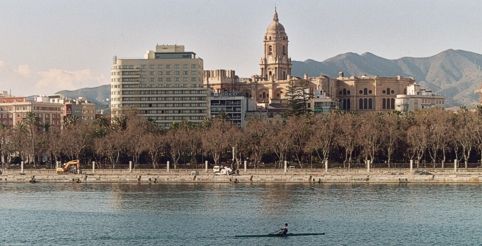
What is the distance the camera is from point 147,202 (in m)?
90.0

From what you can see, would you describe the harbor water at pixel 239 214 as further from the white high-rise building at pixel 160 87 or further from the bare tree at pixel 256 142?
the white high-rise building at pixel 160 87

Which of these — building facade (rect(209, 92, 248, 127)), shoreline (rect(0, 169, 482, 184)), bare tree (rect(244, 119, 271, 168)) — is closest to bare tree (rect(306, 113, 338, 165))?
shoreline (rect(0, 169, 482, 184))

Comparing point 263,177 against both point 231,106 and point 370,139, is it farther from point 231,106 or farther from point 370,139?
point 231,106

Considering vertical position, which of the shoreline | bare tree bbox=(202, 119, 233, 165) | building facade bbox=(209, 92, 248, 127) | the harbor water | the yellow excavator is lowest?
the harbor water

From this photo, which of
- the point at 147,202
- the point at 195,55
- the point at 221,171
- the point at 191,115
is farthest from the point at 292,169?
the point at 195,55

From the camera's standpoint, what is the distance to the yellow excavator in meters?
121

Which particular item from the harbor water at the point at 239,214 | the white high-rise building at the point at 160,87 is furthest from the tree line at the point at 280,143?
the white high-rise building at the point at 160,87

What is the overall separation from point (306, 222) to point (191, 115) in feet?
328

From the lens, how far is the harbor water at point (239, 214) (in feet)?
215

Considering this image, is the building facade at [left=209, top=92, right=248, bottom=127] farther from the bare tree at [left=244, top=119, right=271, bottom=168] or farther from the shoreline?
the shoreline

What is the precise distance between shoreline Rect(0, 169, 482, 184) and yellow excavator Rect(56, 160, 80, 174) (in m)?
1.07

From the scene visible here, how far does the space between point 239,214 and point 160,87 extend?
98.5 m

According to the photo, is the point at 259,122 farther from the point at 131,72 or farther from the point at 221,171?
the point at 131,72

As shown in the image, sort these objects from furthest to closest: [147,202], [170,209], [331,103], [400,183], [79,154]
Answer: [331,103]
[79,154]
[400,183]
[147,202]
[170,209]
